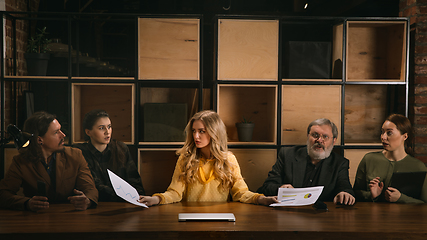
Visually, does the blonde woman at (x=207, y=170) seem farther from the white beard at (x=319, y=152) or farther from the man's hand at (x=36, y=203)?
the man's hand at (x=36, y=203)

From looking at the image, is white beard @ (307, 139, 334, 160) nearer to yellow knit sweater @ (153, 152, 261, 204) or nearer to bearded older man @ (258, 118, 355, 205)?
bearded older man @ (258, 118, 355, 205)

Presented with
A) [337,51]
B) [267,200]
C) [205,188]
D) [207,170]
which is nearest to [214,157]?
[207,170]

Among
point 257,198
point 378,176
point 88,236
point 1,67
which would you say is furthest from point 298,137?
point 1,67

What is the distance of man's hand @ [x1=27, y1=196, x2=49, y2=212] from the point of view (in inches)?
78.4

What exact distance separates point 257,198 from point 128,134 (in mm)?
1652

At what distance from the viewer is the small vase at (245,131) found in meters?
3.14

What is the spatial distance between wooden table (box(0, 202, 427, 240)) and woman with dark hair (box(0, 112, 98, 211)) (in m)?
0.24

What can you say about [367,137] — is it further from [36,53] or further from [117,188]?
[36,53]

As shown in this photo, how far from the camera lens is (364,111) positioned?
3469 mm

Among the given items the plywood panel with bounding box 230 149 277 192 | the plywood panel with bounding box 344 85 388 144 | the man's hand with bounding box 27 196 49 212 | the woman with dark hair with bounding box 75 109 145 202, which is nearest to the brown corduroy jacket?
the man's hand with bounding box 27 196 49 212

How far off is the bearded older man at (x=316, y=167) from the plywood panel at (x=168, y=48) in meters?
1.07

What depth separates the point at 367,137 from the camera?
136 inches

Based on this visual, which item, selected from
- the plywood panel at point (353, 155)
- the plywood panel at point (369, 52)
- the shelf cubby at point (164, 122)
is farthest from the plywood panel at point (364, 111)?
the shelf cubby at point (164, 122)

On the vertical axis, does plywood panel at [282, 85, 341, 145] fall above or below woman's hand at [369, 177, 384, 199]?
above
